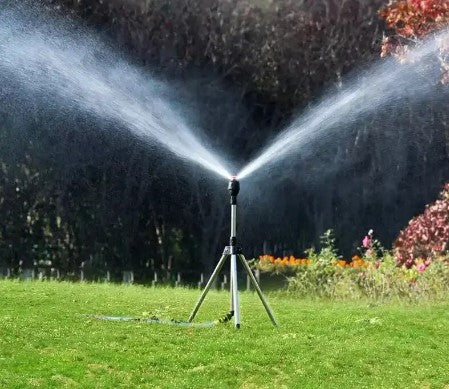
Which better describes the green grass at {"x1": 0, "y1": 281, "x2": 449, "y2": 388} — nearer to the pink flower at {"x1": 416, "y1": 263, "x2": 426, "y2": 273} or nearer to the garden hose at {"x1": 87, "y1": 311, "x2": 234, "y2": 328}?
the garden hose at {"x1": 87, "y1": 311, "x2": 234, "y2": 328}

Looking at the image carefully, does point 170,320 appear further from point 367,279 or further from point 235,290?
point 367,279

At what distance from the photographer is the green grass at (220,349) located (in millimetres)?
6977

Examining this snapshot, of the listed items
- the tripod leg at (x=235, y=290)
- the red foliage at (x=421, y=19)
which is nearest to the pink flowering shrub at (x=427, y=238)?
the red foliage at (x=421, y=19)

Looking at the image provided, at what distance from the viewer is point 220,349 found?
7.62 m

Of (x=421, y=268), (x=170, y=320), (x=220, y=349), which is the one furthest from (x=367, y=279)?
(x=220, y=349)

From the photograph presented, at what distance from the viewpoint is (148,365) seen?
7.23 meters

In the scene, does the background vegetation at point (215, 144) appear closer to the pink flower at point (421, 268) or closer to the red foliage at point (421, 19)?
the red foliage at point (421, 19)

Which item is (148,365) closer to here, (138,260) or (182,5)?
(138,260)

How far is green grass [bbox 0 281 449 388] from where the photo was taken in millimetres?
6977

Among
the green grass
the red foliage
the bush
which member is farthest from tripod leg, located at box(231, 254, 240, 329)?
the red foliage

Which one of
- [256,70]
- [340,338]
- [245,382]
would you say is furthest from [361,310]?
[256,70]

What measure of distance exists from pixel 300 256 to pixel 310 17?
14.9ft

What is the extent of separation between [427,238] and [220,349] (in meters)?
5.97

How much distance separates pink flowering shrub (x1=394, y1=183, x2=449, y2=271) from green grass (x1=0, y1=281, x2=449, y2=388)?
3.00 meters
